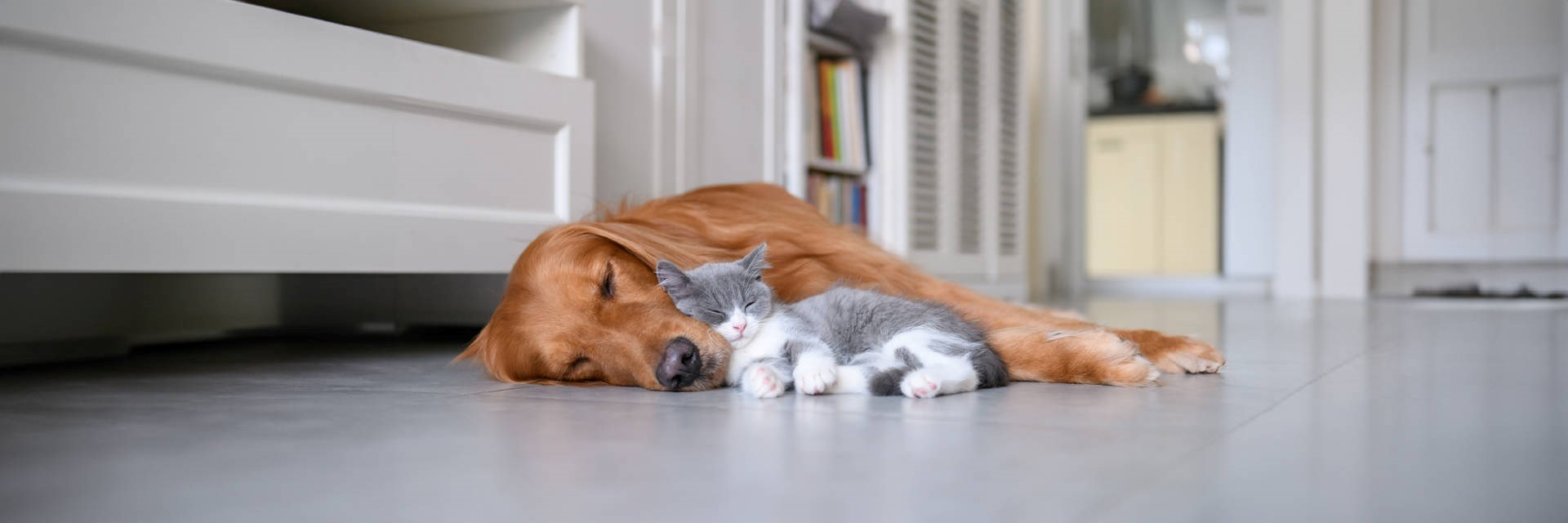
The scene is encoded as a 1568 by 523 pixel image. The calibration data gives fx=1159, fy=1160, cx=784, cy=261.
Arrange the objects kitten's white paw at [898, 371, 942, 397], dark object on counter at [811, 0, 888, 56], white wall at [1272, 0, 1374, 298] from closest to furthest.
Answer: kitten's white paw at [898, 371, 942, 397]
dark object on counter at [811, 0, 888, 56]
white wall at [1272, 0, 1374, 298]

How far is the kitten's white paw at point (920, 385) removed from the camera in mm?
1252

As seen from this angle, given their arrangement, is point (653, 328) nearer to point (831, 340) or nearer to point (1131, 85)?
point (831, 340)

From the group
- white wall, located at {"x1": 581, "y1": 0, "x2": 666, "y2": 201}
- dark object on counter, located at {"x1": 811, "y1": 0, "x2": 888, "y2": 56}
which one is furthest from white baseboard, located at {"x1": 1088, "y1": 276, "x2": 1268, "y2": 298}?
white wall, located at {"x1": 581, "y1": 0, "x2": 666, "y2": 201}

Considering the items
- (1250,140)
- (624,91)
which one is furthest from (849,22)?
(1250,140)

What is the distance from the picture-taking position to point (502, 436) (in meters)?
1.02

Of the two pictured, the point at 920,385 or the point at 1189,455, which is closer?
the point at 1189,455

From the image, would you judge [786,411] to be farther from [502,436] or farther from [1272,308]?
[1272,308]

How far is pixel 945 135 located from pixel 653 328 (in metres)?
2.72

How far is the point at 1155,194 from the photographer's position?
7664 mm

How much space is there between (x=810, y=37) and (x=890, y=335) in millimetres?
1995

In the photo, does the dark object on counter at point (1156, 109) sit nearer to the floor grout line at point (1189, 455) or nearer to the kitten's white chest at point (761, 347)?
the floor grout line at point (1189, 455)

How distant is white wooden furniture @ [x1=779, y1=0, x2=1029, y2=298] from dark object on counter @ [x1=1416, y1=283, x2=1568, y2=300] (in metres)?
2.43

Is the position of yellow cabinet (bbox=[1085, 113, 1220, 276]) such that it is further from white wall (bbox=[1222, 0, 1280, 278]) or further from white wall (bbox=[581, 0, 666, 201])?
white wall (bbox=[581, 0, 666, 201])

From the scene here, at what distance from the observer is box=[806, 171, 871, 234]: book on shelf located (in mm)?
3396
